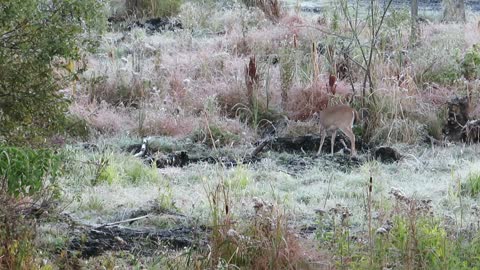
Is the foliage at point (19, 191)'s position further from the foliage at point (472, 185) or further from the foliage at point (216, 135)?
the foliage at point (216, 135)

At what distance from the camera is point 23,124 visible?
545 cm

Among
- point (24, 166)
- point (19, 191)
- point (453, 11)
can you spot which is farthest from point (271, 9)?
point (24, 166)

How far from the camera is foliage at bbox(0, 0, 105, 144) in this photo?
5195 mm

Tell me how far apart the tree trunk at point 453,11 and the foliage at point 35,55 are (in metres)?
13.3

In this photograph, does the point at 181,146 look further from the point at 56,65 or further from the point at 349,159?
the point at 56,65

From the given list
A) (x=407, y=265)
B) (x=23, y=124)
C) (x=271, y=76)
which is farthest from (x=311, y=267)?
(x=271, y=76)

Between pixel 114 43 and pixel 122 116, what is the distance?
4469mm

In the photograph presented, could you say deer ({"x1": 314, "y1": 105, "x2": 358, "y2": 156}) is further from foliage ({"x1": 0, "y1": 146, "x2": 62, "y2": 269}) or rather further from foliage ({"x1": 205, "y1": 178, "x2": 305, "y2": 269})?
foliage ({"x1": 0, "y1": 146, "x2": 62, "y2": 269})

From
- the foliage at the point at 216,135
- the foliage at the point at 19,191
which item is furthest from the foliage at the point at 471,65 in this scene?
the foliage at the point at 19,191

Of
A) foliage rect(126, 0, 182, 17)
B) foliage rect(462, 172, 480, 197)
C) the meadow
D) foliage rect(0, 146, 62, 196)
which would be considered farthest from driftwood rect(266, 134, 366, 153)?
foliage rect(126, 0, 182, 17)

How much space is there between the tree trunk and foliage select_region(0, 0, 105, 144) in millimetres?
13284

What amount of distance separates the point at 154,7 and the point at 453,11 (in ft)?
20.3

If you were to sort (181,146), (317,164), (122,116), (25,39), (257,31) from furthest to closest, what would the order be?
1. (257,31)
2. (122,116)
3. (181,146)
4. (317,164)
5. (25,39)

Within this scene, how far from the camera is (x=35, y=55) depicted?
17.3 ft
